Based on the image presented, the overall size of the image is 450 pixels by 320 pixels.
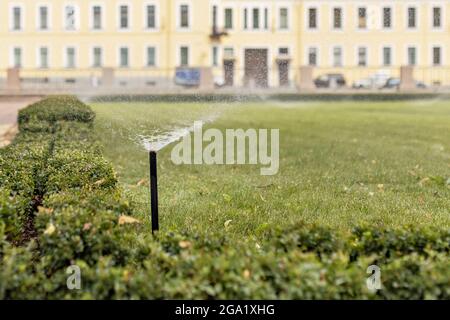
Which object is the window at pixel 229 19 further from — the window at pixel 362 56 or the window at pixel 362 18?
the window at pixel 362 56

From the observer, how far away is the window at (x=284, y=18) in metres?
52.1

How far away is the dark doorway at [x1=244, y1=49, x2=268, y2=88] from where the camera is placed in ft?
162

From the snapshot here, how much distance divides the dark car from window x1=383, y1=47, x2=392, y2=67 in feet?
31.1

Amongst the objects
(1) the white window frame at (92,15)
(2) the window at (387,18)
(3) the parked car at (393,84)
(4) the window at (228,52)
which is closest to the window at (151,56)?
(1) the white window frame at (92,15)

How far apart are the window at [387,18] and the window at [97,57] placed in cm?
1997

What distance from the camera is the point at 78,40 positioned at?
51531 millimetres

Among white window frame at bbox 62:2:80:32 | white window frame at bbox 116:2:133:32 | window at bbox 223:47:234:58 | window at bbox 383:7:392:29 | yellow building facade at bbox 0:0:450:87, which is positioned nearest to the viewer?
white window frame at bbox 116:2:133:32

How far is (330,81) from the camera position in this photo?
42969mm

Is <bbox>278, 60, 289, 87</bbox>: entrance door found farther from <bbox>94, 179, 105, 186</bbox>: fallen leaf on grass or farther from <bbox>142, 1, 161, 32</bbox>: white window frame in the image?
<bbox>94, 179, 105, 186</bbox>: fallen leaf on grass

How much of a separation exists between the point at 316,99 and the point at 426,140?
21090 mm

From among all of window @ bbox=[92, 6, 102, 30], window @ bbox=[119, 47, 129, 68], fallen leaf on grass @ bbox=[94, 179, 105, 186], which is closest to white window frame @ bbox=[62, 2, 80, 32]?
window @ bbox=[92, 6, 102, 30]

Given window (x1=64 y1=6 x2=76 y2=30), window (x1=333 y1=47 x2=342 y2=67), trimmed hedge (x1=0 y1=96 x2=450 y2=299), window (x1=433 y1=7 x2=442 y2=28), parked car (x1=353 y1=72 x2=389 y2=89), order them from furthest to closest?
window (x1=433 y1=7 x2=442 y2=28)
window (x1=333 y1=47 x2=342 y2=67)
window (x1=64 y1=6 x2=76 y2=30)
parked car (x1=353 y1=72 x2=389 y2=89)
trimmed hedge (x1=0 y1=96 x2=450 y2=299)
